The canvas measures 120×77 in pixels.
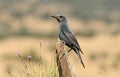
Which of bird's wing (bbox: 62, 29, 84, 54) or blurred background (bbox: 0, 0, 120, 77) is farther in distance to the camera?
blurred background (bbox: 0, 0, 120, 77)

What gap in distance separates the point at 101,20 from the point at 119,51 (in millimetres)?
22377

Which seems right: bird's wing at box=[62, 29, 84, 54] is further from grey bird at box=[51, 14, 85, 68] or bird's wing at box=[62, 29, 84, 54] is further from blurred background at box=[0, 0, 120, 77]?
blurred background at box=[0, 0, 120, 77]

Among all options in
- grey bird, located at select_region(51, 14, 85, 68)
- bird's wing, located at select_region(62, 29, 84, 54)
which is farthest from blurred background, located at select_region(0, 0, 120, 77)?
bird's wing, located at select_region(62, 29, 84, 54)

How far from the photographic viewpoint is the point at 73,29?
147 feet

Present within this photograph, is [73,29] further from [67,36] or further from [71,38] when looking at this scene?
[71,38]

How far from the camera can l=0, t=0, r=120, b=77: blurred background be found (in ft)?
87.3

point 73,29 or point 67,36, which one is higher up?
point 67,36

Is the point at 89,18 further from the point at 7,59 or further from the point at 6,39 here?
the point at 7,59

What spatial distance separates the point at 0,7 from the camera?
57.3m

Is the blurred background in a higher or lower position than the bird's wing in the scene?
lower

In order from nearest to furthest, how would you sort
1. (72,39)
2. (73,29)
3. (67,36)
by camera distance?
(72,39)
(67,36)
(73,29)

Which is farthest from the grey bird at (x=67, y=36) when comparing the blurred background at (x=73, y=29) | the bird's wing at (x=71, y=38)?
the blurred background at (x=73, y=29)

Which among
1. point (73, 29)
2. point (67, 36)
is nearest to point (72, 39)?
point (67, 36)

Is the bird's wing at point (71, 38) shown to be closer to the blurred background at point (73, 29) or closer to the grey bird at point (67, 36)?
the grey bird at point (67, 36)
